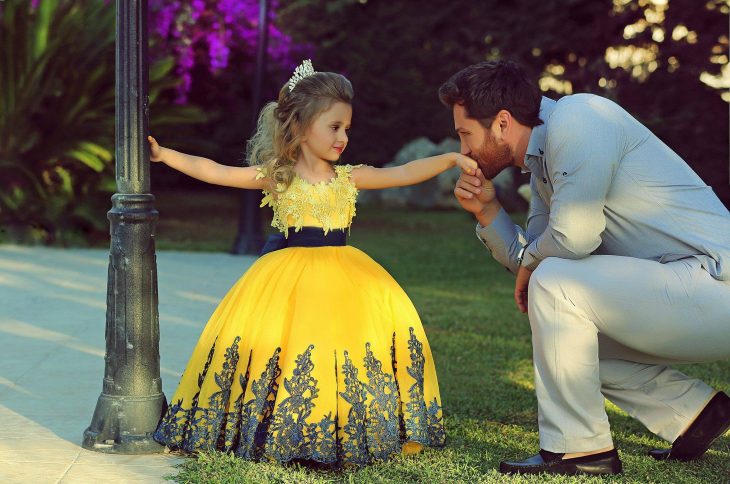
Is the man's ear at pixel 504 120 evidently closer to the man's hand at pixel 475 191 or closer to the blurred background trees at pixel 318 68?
the man's hand at pixel 475 191

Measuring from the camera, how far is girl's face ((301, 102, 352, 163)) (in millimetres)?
4344

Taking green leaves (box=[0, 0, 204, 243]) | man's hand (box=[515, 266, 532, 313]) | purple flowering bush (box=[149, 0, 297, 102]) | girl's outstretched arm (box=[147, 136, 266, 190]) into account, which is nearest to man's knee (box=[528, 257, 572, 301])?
man's hand (box=[515, 266, 532, 313])

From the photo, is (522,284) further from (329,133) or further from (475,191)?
(329,133)

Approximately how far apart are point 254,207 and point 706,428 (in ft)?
23.7

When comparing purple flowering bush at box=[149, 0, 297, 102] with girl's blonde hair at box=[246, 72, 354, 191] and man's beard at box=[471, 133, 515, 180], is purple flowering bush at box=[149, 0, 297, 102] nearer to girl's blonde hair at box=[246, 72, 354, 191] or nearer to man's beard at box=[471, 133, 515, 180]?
girl's blonde hair at box=[246, 72, 354, 191]

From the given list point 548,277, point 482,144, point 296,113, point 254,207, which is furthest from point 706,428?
point 254,207

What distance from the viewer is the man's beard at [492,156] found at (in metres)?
4.25

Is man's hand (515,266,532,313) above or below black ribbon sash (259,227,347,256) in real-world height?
below

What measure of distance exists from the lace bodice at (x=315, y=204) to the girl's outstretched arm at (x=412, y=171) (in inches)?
2.9

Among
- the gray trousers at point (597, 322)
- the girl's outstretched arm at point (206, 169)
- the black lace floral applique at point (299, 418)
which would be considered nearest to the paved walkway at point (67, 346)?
the black lace floral applique at point (299, 418)

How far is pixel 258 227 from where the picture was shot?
1118 cm

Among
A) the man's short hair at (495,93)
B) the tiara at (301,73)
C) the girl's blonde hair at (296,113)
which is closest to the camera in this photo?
the man's short hair at (495,93)

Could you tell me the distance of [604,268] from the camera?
4000 millimetres

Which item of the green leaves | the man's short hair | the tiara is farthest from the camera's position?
the green leaves
